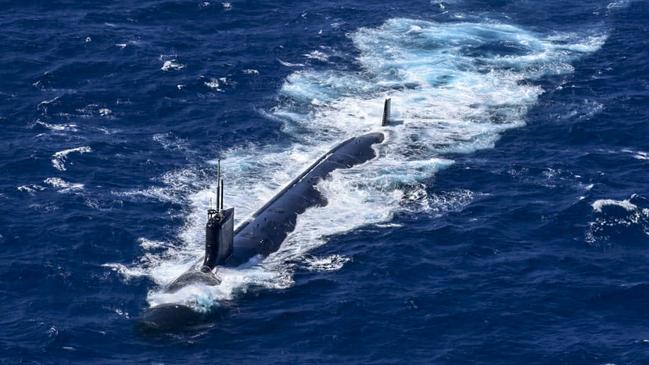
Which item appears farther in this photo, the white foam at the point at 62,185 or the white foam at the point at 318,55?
the white foam at the point at 318,55

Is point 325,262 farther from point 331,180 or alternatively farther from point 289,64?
point 289,64

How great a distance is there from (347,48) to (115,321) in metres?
81.1

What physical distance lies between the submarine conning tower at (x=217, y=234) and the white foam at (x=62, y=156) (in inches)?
1197

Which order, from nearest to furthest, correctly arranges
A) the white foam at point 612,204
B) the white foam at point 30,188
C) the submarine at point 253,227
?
the submarine at point 253,227
the white foam at point 612,204
the white foam at point 30,188

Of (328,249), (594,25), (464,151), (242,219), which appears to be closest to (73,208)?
(242,219)

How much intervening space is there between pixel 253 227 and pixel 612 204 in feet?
130

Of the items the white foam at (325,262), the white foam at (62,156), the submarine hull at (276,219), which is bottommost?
the white foam at (325,262)

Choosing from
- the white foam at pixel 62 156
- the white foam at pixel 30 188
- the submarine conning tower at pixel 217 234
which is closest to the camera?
the submarine conning tower at pixel 217 234

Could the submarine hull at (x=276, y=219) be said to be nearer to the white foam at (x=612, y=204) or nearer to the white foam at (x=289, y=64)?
the white foam at (x=289, y=64)

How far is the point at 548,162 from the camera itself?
493ft

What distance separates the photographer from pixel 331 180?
147375 mm

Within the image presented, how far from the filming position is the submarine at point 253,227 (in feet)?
378

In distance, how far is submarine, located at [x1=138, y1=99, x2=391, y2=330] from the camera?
115 metres

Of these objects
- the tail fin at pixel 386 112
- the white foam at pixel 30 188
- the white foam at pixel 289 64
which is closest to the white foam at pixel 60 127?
the white foam at pixel 30 188
